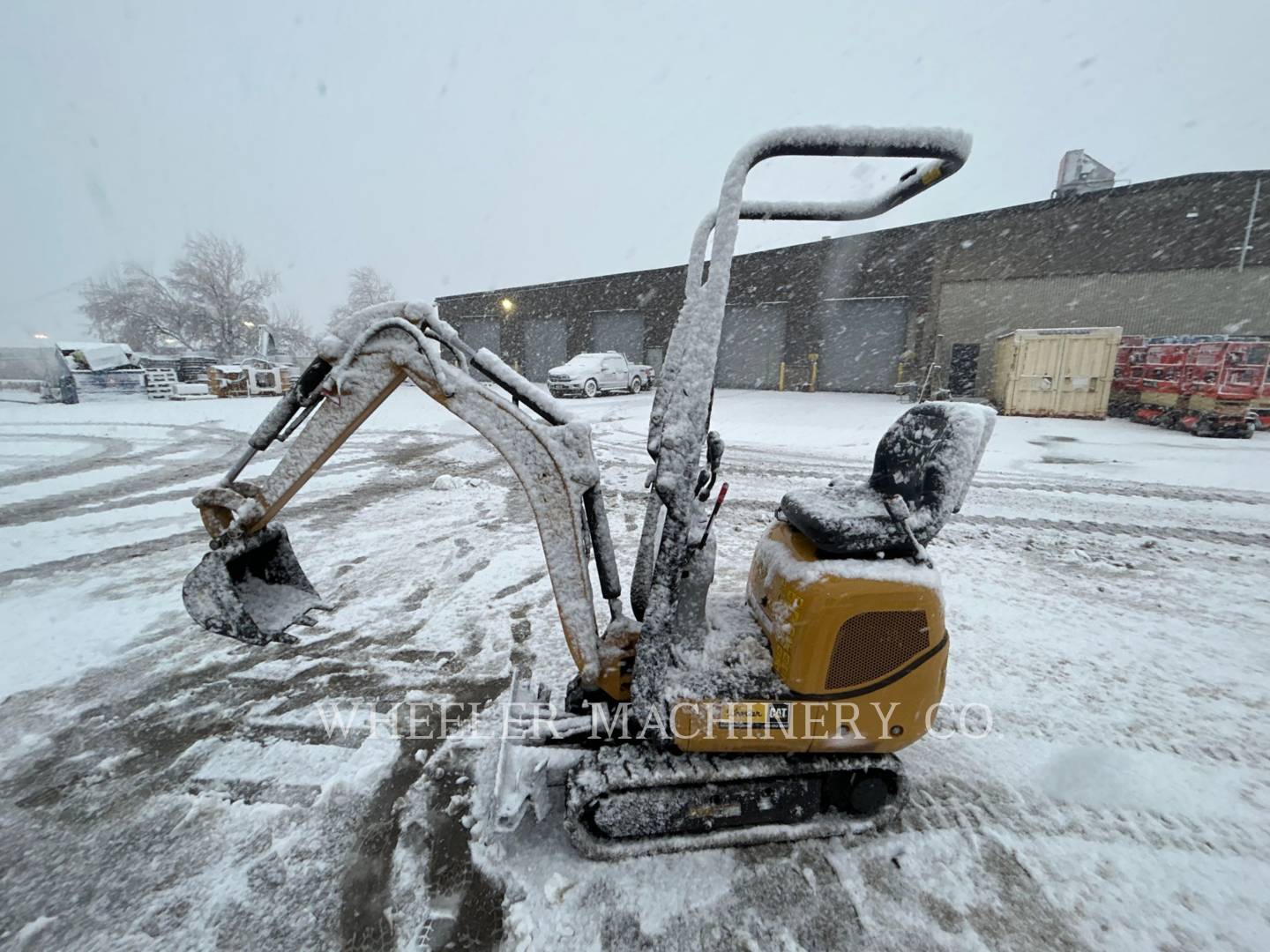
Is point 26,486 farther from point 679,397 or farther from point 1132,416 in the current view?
point 1132,416

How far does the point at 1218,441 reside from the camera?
1033 centimetres

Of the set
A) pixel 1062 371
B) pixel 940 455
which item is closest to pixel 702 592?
pixel 940 455

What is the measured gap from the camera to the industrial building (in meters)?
16.0

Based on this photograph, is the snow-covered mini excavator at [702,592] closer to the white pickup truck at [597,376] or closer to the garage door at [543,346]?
the white pickup truck at [597,376]

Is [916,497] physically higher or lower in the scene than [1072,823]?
higher

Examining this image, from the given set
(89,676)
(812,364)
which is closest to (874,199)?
(89,676)

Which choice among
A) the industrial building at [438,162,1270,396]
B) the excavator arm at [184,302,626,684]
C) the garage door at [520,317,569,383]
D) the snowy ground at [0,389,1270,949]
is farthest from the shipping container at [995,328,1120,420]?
the garage door at [520,317,569,383]

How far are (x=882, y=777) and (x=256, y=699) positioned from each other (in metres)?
3.27

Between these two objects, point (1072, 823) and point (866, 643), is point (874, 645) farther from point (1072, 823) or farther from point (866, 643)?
point (1072, 823)

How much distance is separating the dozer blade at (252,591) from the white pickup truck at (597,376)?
1531 cm

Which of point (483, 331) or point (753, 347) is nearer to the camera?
point (753, 347)

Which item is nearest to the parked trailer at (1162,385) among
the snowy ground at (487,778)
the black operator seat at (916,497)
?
the snowy ground at (487,778)

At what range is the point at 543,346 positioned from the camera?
2870 centimetres

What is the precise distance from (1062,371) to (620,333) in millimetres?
17690
